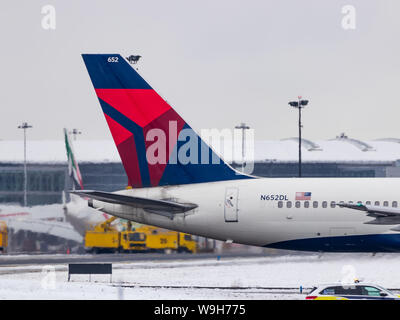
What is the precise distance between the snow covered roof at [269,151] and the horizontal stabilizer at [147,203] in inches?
2934

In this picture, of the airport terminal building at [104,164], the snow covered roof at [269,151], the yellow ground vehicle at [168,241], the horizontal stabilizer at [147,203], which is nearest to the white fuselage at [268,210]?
the horizontal stabilizer at [147,203]

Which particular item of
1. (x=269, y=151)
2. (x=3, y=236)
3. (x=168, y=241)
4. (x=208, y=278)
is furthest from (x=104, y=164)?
(x=208, y=278)

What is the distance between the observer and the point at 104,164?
113 m

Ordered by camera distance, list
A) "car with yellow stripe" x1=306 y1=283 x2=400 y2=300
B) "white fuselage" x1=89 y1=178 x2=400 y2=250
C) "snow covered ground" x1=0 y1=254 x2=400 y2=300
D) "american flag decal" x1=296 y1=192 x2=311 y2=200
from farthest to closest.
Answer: "american flag decal" x1=296 y1=192 x2=311 y2=200
"white fuselage" x1=89 y1=178 x2=400 y2=250
"snow covered ground" x1=0 y1=254 x2=400 y2=300
"car with yellow stripe" x1=306 y1=283 x2=400 y2=300

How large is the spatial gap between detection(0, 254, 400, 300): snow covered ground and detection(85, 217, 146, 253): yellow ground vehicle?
579 inches

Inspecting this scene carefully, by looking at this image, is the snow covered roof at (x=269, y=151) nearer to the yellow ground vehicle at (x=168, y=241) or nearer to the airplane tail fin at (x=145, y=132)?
the yellow ground vehicle at (x=168, y=241)

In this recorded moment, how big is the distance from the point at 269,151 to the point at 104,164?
25306mm

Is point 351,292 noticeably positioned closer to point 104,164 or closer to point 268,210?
point 268,210

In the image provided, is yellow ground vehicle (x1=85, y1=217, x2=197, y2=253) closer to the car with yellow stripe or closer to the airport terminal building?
the airport terminal building

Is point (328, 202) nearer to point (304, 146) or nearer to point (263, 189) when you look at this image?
point (263, 189)

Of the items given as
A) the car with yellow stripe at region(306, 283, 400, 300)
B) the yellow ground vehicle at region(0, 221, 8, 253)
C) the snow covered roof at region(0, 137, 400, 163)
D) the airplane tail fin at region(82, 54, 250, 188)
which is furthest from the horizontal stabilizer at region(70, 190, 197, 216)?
the snow covered roof at region(0, 137, 400, 163)

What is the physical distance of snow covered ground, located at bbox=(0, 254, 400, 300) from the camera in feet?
105

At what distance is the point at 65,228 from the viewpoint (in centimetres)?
7319

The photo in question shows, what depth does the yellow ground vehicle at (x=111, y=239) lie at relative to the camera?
6956 centimetres
